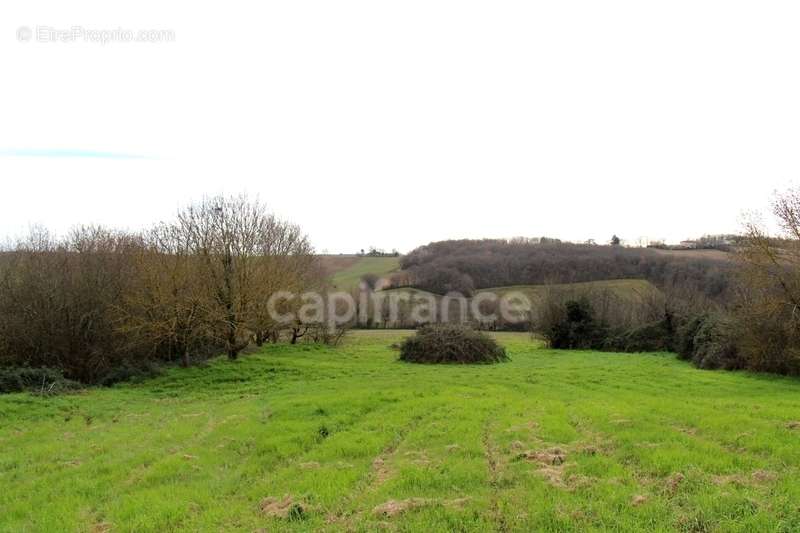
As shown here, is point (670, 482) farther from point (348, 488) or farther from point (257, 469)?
point (257, 469)

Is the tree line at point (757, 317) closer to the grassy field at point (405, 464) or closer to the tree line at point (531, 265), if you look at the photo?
the grassy field at point (405, 464)

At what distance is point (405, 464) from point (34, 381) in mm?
16452

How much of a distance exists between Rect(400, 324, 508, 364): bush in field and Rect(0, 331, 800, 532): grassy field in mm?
14017

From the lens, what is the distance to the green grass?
78750 millimetres

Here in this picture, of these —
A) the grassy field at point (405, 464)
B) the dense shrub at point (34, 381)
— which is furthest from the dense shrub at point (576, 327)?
the dense shrub at point (34, 381)

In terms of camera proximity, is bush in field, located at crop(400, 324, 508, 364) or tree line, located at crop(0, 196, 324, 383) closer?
tree line, located at crop(0, 196, 324, 383)

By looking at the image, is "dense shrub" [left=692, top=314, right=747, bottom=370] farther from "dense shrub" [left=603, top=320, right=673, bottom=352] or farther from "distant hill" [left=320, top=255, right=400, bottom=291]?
"distant hill" [left=320, top=255, right=400, bottom=291]

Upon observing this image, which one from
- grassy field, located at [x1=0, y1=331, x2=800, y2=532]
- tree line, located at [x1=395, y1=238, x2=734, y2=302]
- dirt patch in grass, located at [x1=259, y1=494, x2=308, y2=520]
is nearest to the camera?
grassy field, located at [x1=0, y1=331, x2=800, y2=532]

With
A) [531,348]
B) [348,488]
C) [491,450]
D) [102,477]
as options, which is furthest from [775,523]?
[531,348]

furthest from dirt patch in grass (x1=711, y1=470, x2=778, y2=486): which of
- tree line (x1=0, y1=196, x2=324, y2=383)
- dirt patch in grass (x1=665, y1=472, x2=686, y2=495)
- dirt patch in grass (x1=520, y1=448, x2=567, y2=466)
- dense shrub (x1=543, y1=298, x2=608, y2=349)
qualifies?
dense shrub (x1=543, y1=298, x2=608, y2=349)

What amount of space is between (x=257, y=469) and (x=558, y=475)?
454 cm

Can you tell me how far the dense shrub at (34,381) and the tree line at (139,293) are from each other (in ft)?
4.47

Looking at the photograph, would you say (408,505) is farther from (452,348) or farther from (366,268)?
(366,268)

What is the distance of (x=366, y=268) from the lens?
87.5 m
